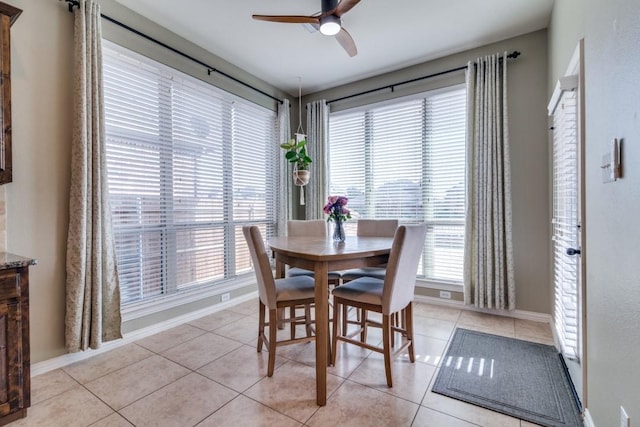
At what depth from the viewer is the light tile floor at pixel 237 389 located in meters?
1.66

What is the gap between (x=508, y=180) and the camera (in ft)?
10.0

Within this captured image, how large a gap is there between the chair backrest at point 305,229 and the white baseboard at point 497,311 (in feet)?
5.22

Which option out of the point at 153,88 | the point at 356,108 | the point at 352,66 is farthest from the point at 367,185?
the point at 153,88

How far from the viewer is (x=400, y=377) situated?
205 centimetres

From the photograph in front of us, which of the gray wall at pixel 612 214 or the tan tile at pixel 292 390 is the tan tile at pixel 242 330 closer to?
the tan tile at pixel 292 390

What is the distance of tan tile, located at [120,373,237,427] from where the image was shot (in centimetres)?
166

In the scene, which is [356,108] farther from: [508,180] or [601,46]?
[601,46]

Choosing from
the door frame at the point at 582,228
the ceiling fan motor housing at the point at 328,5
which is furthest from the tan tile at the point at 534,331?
the ceiling fan motor housing at the point at 328,5

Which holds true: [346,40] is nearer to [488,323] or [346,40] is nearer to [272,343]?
[272,343]

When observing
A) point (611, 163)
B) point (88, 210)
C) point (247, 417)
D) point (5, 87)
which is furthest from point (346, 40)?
point (247, 417)

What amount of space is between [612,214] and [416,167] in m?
2.62

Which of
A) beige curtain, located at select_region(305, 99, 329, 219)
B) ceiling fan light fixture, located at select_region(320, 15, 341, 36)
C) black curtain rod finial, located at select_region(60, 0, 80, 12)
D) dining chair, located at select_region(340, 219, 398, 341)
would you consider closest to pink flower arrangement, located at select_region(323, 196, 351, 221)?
A: dining chair, located at select_region(340, 219, 398, 341)

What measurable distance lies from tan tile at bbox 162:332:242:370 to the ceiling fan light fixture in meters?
2.73

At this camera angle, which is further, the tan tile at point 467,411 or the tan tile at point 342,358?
the tan tile at point 342,358
